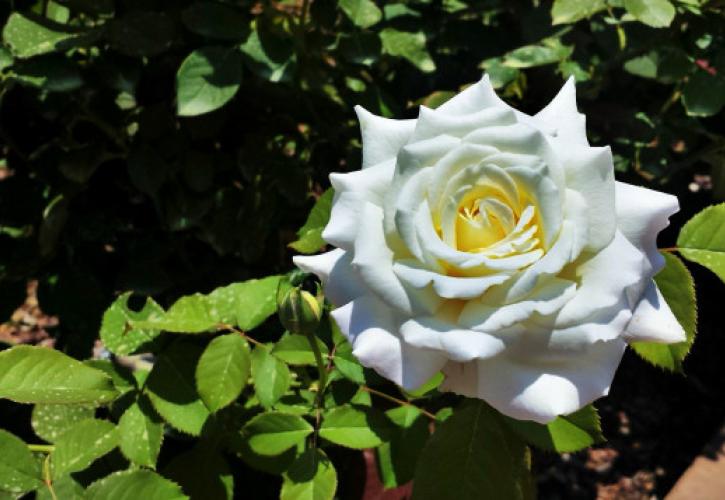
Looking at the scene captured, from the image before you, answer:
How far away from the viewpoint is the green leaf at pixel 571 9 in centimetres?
104

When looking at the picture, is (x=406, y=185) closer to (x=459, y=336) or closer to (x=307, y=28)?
(x=459, y=336)

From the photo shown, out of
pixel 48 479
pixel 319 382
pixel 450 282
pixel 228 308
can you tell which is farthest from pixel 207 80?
pixel 450 282

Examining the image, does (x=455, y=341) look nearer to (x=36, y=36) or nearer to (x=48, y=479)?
(x=48, y=479)

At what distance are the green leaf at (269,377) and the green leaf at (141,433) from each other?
13 centimetres

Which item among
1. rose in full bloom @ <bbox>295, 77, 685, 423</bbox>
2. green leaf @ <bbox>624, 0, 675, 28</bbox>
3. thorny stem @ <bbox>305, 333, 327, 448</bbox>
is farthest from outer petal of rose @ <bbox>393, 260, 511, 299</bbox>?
green leaf @ <bbox>624, 0, 675, 28</bbox>

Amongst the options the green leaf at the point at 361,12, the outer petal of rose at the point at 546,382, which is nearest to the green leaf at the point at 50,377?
the outer petal of rose at the point at 546,382

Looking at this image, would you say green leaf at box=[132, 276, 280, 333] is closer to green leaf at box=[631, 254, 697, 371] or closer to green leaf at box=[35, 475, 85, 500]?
green leaf at box=[35, 475, 85, 500]

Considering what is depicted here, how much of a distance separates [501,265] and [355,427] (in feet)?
1.32

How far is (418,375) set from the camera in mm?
577

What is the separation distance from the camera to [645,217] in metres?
0.61

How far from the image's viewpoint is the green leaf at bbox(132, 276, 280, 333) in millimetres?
893

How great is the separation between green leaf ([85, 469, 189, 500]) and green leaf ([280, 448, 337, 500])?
0.13 meters

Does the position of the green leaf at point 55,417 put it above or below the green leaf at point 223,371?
below

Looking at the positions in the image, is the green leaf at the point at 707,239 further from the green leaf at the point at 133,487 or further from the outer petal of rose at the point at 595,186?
the green leaf at the point at 133,487
